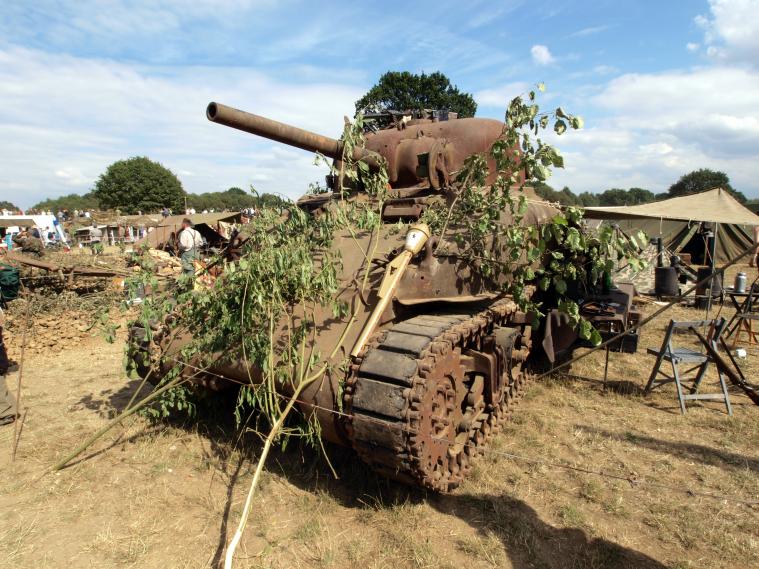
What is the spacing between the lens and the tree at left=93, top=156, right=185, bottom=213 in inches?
2109

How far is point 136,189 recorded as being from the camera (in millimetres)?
53688

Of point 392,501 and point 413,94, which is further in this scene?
point 413,94

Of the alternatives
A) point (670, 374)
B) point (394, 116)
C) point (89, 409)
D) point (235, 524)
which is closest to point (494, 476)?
point (235, 524)

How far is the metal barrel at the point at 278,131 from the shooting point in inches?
162

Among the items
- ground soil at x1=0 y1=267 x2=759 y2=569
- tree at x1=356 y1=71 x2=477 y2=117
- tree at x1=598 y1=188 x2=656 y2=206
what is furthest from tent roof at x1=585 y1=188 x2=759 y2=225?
tree at x1=598 y1=188 x2=656 y2=206

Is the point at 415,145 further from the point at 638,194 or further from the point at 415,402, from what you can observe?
the point at 638,194

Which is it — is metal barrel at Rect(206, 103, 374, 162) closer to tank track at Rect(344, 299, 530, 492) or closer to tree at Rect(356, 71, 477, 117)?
tank track at Rect(344, 299, 530, 492)

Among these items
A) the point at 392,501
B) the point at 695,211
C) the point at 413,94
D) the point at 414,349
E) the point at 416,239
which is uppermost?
the point at 413,94

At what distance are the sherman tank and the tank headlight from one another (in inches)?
0.4

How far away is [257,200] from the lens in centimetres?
512

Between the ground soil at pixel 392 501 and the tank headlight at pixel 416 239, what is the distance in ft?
5.44

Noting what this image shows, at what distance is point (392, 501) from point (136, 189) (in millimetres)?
57386

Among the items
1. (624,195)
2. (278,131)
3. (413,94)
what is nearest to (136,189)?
(413,94)

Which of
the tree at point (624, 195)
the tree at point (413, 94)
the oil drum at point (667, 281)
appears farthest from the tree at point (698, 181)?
the oil drum at point (667, 281)
